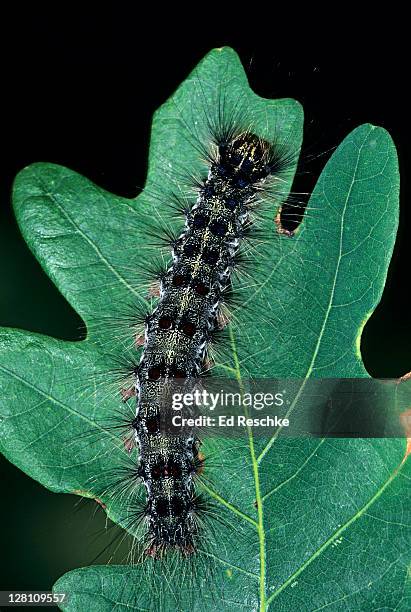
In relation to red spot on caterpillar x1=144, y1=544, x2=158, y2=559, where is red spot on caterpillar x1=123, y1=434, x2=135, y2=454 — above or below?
above

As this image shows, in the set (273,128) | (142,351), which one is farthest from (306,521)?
(273,128)

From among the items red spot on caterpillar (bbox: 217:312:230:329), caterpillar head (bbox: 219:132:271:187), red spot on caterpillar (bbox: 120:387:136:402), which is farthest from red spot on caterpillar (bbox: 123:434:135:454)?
caterpillar head (bbox: 219:132:271:187)

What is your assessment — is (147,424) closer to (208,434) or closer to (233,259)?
(208,434)

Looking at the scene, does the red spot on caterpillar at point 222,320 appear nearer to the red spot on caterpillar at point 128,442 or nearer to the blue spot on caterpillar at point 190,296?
the blue spot on caterpillar at point 190,296

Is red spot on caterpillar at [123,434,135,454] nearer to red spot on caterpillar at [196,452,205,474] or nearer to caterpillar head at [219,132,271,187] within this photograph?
red spot on caterpillar at [196,452,205,474]

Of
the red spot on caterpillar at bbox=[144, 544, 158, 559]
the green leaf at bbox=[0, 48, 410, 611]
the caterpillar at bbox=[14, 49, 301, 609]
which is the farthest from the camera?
the red spot on caterpillar at bbox=[144, 544, 158, 559]

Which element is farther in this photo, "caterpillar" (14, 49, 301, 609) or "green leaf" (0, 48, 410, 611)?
"caterpillar" (14, 49, 301, 609)

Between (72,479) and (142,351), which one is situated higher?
(142,351)

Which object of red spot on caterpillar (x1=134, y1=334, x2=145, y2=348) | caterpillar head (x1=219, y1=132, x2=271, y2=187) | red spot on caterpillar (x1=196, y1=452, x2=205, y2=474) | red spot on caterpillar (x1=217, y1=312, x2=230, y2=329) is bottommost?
red spot on caterpillar (x1=196, y1=452, x2=205, y2=474)

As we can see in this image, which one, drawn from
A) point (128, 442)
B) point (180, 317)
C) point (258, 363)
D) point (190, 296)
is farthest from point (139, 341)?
point (258, 363)
